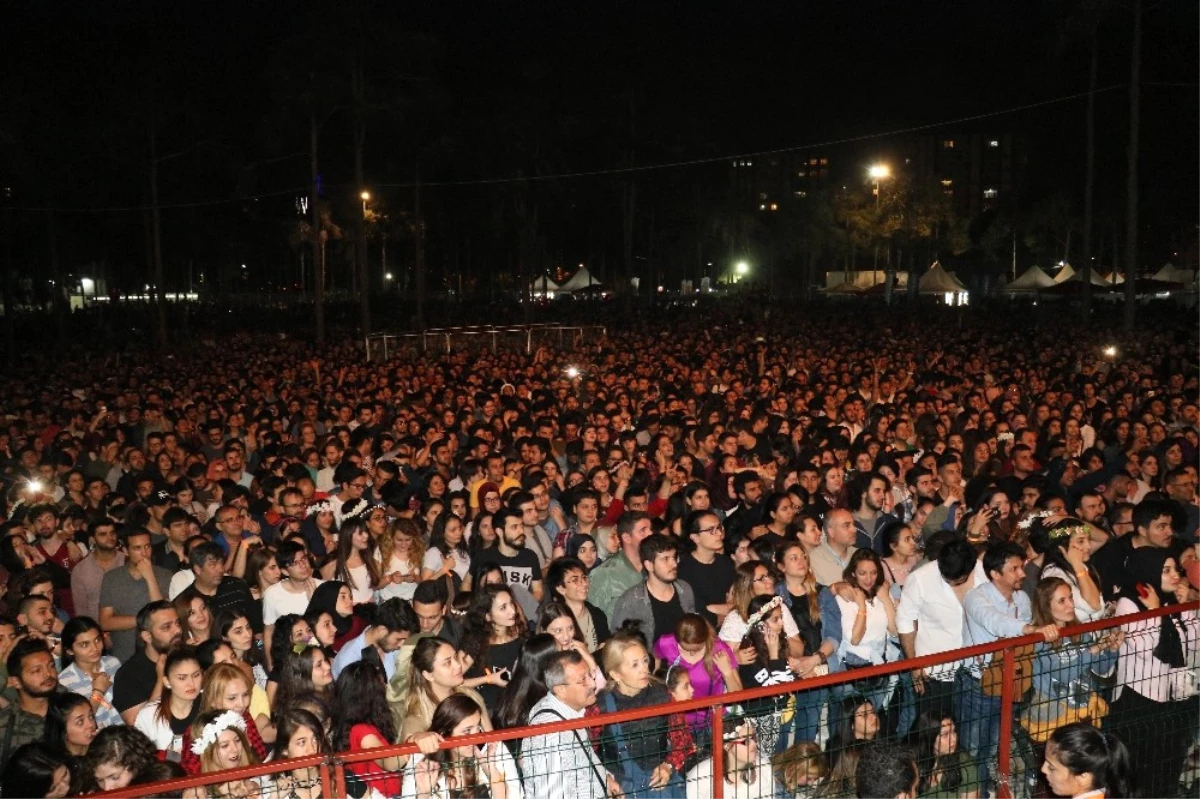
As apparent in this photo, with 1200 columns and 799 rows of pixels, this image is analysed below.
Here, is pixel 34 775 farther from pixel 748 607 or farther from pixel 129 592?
pixel 748 607

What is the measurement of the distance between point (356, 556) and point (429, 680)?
2.92 m

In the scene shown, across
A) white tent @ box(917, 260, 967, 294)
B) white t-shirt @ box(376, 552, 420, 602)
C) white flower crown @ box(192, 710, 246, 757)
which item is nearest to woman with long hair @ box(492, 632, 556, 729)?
white flower crown @ box(192, 710, 246, 757)

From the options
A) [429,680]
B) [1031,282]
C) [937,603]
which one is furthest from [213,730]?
[1031,282]

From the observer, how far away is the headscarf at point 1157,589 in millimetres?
5492

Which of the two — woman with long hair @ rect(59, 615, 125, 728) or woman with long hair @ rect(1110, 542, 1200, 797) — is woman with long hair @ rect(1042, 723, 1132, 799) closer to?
woman with long hair @ rect(1110, 542, 1200, 797)

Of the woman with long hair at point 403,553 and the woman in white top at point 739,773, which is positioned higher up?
the woman with long hair at point 403,553

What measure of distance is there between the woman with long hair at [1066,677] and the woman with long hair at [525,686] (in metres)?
2.33

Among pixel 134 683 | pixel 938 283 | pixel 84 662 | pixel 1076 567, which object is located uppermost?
pixel 938 283

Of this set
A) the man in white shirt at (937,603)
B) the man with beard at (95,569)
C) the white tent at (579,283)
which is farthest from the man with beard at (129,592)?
the white tent at (579,283)

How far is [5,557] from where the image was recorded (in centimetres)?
762

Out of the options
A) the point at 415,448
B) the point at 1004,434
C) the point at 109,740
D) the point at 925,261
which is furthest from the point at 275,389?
the point at 925,261

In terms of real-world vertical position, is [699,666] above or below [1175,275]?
below

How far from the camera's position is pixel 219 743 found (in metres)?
4.70

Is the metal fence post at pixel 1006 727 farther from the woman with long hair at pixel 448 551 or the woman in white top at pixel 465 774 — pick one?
the woman with long hair at pixel 448 551
